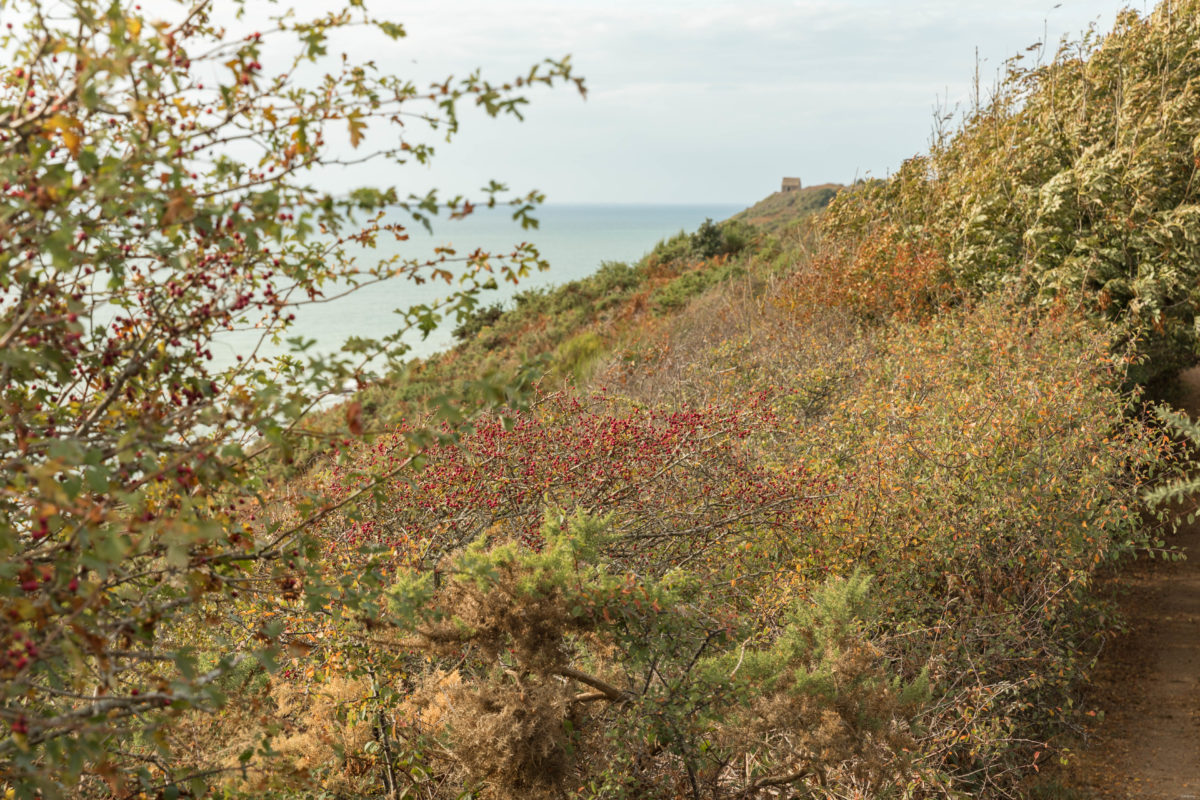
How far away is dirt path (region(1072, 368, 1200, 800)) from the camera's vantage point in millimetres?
6168

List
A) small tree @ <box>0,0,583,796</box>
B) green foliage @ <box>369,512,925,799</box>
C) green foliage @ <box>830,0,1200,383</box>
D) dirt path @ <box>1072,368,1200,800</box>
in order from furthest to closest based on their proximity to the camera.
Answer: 1. green foliage @ <box>830,0,1200,383</box>
2. dirt path @ <box>1072,368,1200,800</box>
3. green foliage @ <box>369,512,925,799</box>
4. small tree @ <box>0,0,583,796</box>

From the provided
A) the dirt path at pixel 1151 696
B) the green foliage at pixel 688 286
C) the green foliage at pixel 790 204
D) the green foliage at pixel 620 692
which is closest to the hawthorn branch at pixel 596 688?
the green foliage at pixel 620 692

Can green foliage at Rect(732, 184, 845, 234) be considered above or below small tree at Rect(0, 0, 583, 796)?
above

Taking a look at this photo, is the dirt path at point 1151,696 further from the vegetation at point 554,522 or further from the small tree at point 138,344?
the small tree at point 138,344

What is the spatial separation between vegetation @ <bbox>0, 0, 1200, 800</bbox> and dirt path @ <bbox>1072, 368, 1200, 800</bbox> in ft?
1.54

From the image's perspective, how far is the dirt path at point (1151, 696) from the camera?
243 inches

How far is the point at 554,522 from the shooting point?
12.7ft

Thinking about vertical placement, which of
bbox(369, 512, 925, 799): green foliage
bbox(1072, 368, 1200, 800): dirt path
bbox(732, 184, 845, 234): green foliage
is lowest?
bbox(1072, 368, 1200, 800): dirt path

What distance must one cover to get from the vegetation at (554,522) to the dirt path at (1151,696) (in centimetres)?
47

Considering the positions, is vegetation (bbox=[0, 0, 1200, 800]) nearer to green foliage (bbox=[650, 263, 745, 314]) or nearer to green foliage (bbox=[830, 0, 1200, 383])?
green foliage (bbox=[830, 0, 1200, 383])

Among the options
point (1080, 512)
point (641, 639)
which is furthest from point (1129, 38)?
point (641, 639)

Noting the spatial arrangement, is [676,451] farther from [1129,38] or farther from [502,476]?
[1129,38]

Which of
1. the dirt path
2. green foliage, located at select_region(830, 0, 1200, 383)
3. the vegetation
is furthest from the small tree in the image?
green foliage, located at select_region(830, 0, 1200, 383)

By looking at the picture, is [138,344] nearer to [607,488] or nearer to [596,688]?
[596,688]
